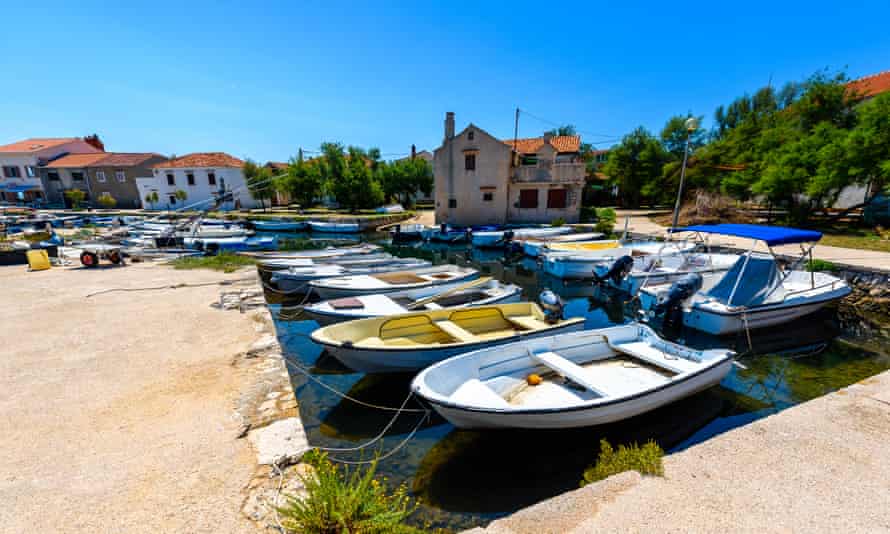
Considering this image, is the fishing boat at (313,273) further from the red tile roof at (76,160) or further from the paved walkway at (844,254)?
the red tile roof at (76,160)

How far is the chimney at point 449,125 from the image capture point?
28.8 m

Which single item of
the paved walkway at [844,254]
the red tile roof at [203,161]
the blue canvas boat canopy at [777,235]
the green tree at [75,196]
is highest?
the red tile roof at [203,161]

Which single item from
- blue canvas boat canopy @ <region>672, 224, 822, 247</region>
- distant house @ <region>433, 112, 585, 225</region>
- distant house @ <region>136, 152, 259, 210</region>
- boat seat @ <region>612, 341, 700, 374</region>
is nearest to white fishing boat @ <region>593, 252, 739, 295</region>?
blue canvas boat canopy @ <region>672, 224, 822, 247</region>

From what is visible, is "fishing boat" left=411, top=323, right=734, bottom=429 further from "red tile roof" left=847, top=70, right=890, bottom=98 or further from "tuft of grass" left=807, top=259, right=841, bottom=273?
"red tile roof" left=847, top=70, right=890, bottom=98

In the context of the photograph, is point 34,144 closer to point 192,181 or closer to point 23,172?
point 23,172

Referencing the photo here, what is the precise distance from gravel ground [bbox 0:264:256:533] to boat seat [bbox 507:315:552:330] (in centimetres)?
575

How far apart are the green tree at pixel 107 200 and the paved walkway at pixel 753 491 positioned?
201ft

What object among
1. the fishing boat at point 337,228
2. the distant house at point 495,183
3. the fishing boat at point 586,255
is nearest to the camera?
the fishing boat at point 586,255

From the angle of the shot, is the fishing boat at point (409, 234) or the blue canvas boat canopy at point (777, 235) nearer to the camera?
the blue canvas boat canopy at point (777, 235)

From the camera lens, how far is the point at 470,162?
2909 centimetres

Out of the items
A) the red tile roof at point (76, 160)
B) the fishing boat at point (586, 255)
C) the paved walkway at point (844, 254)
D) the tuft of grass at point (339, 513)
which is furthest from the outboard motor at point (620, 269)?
the red tile roof at point (76, 160)

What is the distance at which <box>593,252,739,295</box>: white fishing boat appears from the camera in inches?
504

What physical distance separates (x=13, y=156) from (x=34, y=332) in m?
66.5

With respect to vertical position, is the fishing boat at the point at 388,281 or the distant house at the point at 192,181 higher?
the distant house at the point at 192,181
